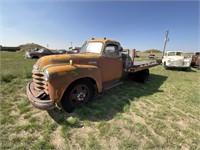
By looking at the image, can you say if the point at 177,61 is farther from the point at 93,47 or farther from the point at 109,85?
the point at 93,47

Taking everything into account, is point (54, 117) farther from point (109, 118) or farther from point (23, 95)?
point (23, 95)

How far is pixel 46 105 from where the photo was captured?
300cm

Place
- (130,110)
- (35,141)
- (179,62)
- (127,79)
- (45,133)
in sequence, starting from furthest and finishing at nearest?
(179,62) < (127,79) < (130,110) < (45,133) < (35,141)

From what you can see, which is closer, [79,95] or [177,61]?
[79,95]

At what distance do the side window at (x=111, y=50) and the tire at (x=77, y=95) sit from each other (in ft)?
4.63

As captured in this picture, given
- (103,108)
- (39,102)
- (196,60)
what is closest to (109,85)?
(103,108)

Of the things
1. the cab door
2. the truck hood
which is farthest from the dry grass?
the truck hood

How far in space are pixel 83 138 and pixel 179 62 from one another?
36.5 ft

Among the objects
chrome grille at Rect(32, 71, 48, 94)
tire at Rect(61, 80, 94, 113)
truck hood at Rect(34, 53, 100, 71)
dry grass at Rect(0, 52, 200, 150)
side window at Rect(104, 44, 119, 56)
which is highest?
side window at Rect(104, 44, 119, 56)

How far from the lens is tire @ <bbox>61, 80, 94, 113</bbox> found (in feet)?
11.4

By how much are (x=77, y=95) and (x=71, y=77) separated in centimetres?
61

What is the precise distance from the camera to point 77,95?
3688mm

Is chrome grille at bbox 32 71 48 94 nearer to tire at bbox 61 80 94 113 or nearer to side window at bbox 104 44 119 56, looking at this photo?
tire at bbox 61 80 94 113

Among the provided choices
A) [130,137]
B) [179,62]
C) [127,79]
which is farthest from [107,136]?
[179,62]
